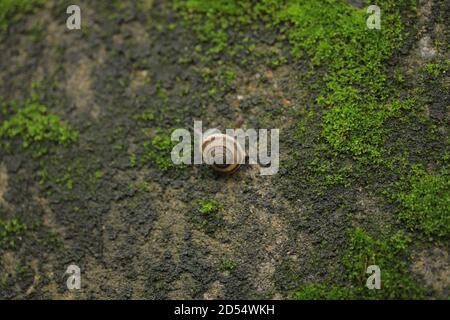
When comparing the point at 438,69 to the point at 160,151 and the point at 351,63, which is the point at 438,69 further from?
the point at 160,151

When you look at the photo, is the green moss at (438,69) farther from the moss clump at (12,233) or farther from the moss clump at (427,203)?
the moss clump at (12,233)

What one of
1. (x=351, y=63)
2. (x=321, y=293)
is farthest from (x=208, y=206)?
(x=351, y=63)

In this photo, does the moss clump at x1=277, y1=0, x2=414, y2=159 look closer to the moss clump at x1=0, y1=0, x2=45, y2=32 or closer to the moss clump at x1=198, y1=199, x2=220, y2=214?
the moss clump at x1=198, y1=199, x2=220, y2=214

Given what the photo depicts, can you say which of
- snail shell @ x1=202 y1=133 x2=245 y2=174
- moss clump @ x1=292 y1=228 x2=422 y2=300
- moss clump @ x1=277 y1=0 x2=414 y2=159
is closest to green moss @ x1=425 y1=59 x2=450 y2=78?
moss clump @ x1=277 y1=0 x2=414 y2=159
